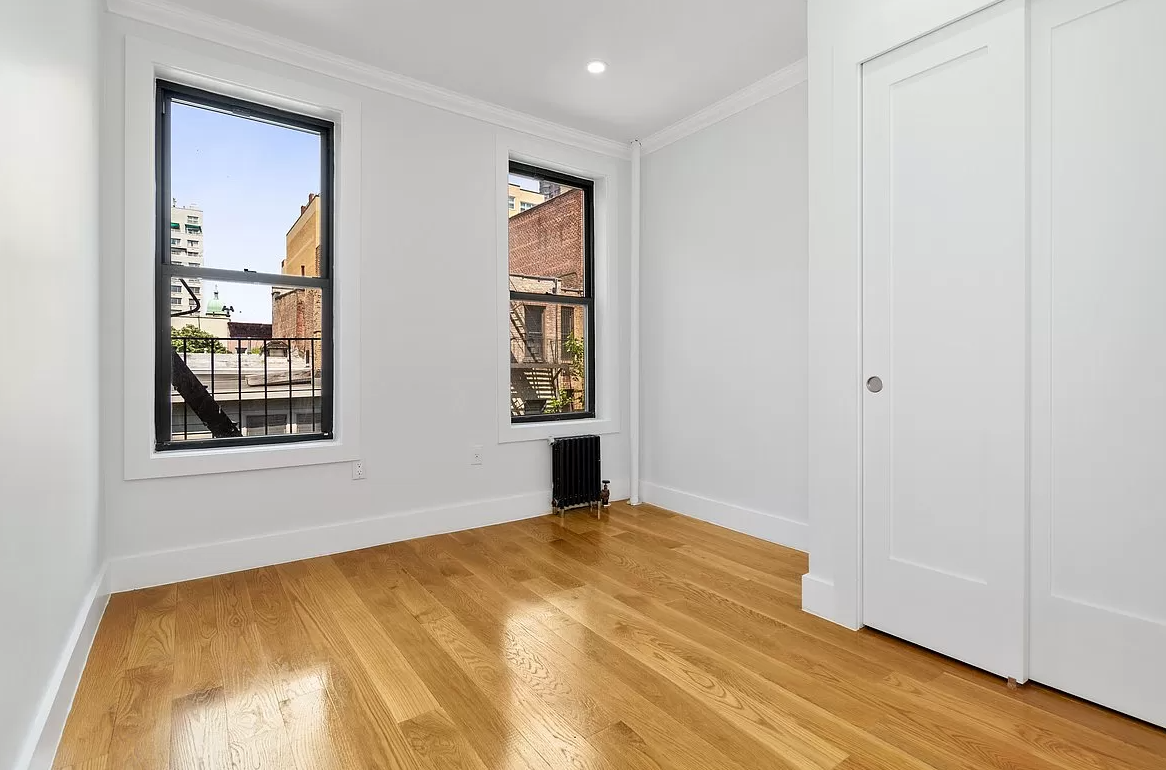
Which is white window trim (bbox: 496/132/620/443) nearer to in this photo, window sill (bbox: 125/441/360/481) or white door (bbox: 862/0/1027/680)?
window sill (bbox: 125/441/360/481)

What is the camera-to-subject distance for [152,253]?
2.67m

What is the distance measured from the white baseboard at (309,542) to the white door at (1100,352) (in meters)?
2.74

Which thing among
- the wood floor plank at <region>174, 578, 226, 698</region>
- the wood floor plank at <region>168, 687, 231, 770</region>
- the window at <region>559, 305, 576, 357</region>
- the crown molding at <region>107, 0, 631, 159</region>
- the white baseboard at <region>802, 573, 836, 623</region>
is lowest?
the wood floor plank at <region>168, 687, 231, 770</region>

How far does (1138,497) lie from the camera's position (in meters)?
1.67

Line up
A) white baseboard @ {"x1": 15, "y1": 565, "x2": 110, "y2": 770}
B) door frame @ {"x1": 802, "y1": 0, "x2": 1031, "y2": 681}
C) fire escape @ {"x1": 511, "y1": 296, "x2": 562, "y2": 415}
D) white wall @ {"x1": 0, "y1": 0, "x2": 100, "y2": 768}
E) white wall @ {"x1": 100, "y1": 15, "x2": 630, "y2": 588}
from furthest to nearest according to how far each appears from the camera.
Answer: fire escape @ {"x1": 511, "y1": 296, "x2": 562, "y2": 415}
white wall @ {"x1": 100, "y1": 15, "x2": 630, "y2": 588}
door frame @ {"x1": 802, "y1": 0, "x2": 1031, "y2": 681}
white baseboard @ {"x1": 15, "y1": 565, "x2": 110, "y2": 770}
white wall @ {"x1": 0, "y1": 0, "x2": 100, "y2": 768}

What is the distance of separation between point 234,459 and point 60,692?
4.46 feet

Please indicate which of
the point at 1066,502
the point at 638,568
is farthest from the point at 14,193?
the point at 1066,502

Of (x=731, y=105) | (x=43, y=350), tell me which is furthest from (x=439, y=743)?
(x=731, y=105)

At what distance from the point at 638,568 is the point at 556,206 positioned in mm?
2687

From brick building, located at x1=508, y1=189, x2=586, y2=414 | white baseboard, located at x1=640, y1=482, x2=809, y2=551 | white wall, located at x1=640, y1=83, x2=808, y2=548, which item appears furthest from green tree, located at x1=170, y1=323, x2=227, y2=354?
white baseboard, located at x1=640, y1=482, x2=809, y2=551

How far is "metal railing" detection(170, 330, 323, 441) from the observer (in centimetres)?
292

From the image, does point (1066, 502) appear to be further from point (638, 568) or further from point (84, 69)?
point (84, 69)

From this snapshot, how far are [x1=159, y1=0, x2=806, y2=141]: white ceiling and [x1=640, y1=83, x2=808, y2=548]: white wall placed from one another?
42 centimetres

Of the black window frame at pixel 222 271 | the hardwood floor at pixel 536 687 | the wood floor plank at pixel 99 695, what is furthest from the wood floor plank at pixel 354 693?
the black window frame at pixel 222 271
